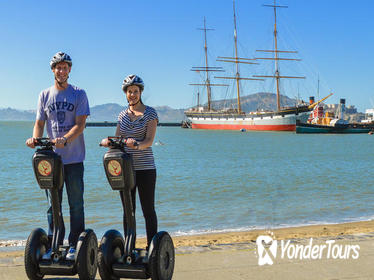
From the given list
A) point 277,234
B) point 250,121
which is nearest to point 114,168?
point 277,234

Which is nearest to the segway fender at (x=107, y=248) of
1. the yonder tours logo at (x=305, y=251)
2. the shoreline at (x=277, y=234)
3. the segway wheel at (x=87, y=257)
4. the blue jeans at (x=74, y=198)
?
the segway wheel at (x=87, y=257)

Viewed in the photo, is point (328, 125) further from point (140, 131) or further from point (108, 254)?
point (108, 254)

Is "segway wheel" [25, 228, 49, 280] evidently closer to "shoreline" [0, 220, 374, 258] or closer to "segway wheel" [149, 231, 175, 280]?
"segway wheel" [149, 231, 175, 280]

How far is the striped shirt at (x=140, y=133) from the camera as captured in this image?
3.80m

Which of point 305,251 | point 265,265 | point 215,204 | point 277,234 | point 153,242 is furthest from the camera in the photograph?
point 215,204

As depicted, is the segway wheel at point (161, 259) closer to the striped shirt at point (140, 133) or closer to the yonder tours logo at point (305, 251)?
the striped shirt at point (140, 133)

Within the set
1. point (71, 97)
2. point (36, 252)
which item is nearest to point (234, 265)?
point (36, 252)

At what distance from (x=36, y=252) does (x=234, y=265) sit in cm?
171

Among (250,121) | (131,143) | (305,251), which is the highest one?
(250,121)

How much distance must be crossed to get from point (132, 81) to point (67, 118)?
683 mm

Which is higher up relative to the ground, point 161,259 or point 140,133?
point 140,133

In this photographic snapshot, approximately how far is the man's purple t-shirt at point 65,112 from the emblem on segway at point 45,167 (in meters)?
0.37

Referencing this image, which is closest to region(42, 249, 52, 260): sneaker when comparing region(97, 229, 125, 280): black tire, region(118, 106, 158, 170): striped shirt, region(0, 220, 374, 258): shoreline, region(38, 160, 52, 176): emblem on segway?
region(97, 229, 125, 280): black tire

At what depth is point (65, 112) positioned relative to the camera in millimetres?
4008
